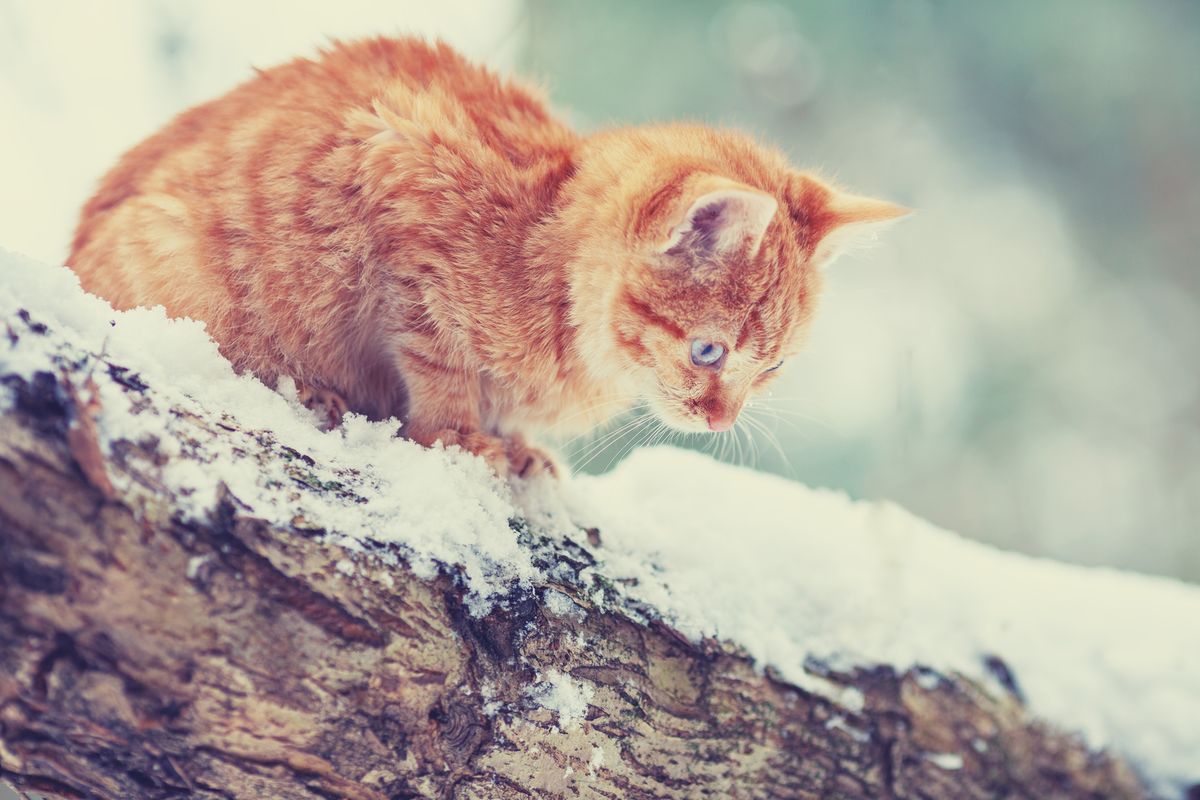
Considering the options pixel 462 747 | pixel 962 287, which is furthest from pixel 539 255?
pixel 962 287

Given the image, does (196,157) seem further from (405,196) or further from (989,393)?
(989,393)

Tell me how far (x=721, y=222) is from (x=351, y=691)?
91 centimetres

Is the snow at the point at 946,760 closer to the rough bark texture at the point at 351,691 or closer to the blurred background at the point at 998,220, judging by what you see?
the rough bark texture at the point at 351,691

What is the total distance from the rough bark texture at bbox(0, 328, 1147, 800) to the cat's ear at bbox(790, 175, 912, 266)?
33.1 inches

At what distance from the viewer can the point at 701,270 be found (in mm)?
1443

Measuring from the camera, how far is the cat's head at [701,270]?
141 cm

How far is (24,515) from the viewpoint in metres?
0.83

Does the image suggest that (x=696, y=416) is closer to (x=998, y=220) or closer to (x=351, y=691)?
(x=351, y=691)

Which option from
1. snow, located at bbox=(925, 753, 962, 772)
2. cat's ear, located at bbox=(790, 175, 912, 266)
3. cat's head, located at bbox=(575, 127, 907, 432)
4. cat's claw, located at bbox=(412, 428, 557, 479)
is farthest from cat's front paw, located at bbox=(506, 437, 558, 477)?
snow, located at bbox=(925, 753, 962, 772)

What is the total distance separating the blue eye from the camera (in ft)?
4.90

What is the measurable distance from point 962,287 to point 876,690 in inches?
103

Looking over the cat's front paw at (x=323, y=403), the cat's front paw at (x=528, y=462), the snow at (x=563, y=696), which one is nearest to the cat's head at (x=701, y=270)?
the cat's front paw at (x=528, y=462)

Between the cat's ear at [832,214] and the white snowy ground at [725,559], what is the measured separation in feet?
1.73

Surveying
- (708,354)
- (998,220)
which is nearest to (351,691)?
(708,354)
